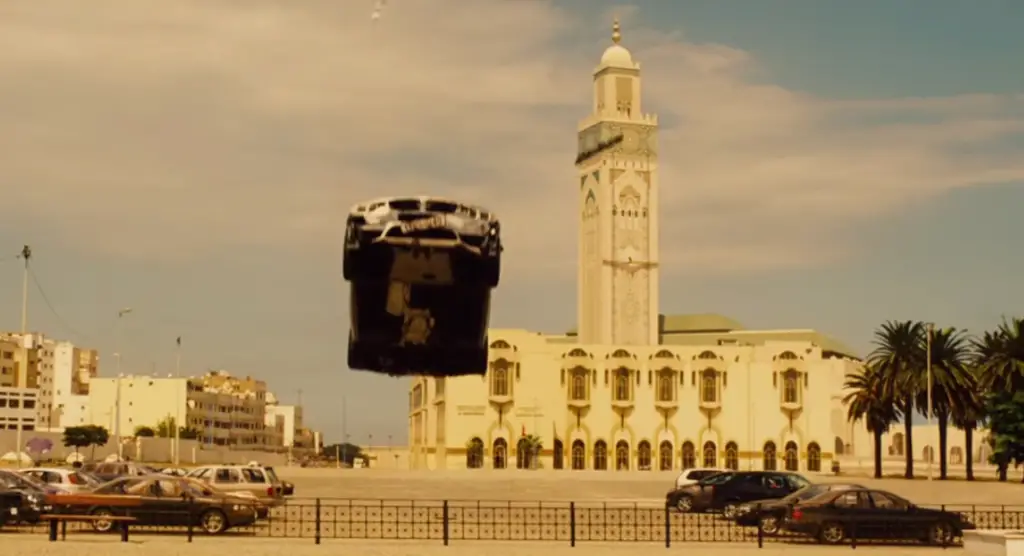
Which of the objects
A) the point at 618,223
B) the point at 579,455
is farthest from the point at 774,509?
the point at 618,223

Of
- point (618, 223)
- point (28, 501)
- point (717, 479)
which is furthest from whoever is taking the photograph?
point (618, 223)

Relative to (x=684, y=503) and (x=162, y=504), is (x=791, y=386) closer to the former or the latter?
(x=684, y=503)

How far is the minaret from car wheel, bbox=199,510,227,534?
122725 mm

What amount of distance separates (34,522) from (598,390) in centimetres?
9893

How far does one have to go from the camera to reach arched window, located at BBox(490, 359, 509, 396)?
128 metres

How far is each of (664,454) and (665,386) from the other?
269 inches

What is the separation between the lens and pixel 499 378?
420 feet

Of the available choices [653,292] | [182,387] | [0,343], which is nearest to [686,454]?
[653,292]

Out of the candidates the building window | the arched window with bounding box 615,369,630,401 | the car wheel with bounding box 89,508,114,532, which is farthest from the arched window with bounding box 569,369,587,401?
the car wheel with bounding box 89,508,114,532

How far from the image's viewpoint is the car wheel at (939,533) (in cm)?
3469

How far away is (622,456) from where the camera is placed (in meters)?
132

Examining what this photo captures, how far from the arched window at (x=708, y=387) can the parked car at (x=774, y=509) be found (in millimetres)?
94371

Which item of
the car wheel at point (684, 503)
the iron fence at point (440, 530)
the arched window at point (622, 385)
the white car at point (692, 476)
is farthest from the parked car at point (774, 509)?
the arched window at point (622, 385)

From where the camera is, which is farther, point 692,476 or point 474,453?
point 474,453
